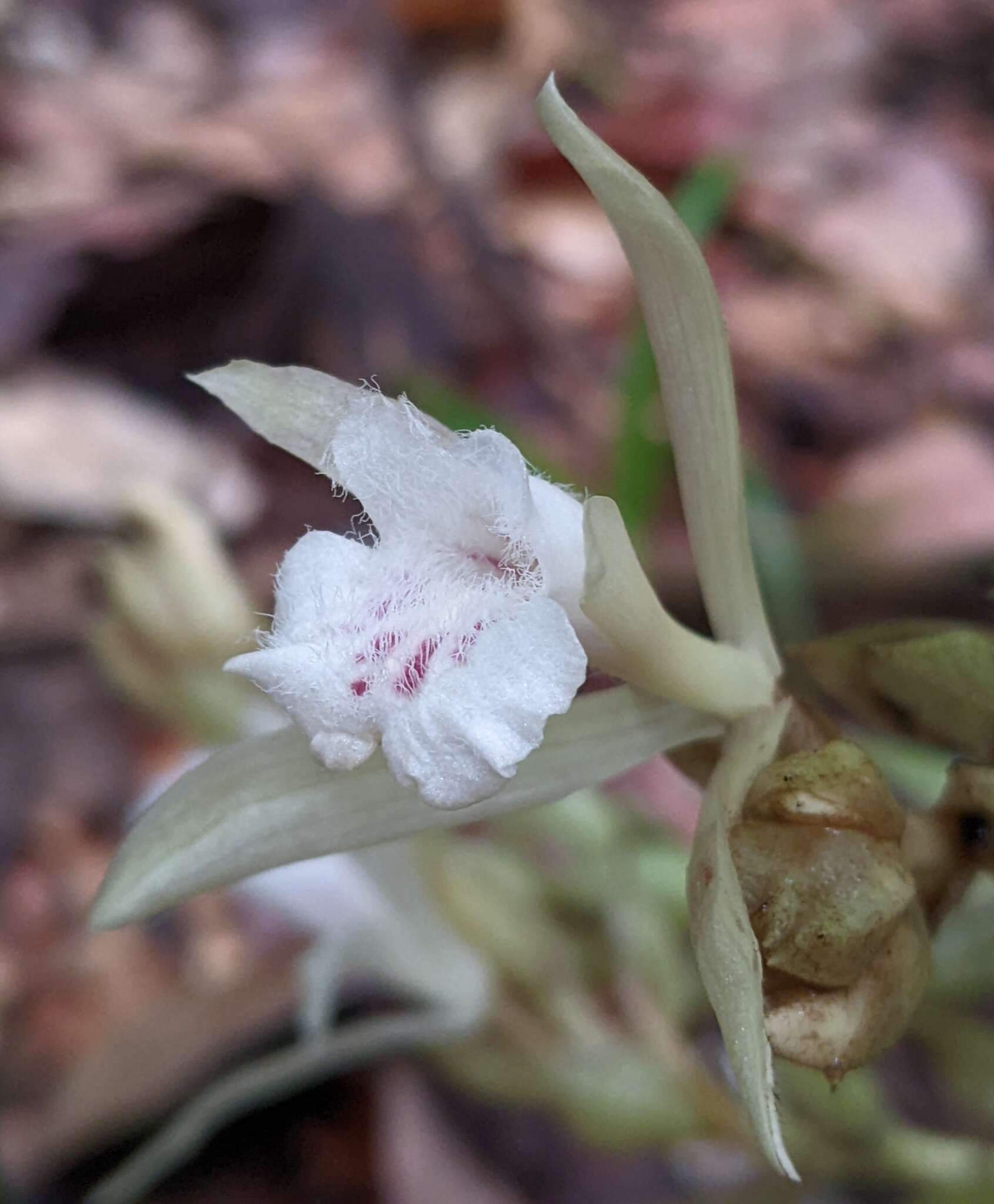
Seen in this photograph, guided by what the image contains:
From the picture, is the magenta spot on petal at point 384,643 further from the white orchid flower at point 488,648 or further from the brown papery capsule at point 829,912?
the brown papery capsule at point 829,912

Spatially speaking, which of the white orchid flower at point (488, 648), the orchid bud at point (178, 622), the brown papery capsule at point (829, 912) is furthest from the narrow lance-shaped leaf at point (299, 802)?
the orchid bud at point (178, 622)

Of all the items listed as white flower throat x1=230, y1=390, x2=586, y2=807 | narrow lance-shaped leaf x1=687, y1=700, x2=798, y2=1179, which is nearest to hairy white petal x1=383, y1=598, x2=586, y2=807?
Result: white flower throat x1=230, y1=390, x2=586, y2=807

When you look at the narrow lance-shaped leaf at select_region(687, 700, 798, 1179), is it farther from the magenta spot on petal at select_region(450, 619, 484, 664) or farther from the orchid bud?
the orchid bud

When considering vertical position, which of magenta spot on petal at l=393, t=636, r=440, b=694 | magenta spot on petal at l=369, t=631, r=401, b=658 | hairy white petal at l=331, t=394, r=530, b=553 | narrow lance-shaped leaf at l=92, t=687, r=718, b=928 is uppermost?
hairy white petal at l=331, t=394, r=530, b=553

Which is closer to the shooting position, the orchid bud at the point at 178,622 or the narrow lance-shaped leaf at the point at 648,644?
the narrow lance-shaped leaf at the point at 648,644

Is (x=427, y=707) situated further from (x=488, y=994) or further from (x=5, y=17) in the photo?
(x=5, y=17)

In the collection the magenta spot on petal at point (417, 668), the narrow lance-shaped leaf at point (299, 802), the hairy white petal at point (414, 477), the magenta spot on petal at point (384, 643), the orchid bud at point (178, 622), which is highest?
the hairy white petal at point (414, 477)

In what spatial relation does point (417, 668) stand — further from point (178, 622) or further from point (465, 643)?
point (178, 622)
